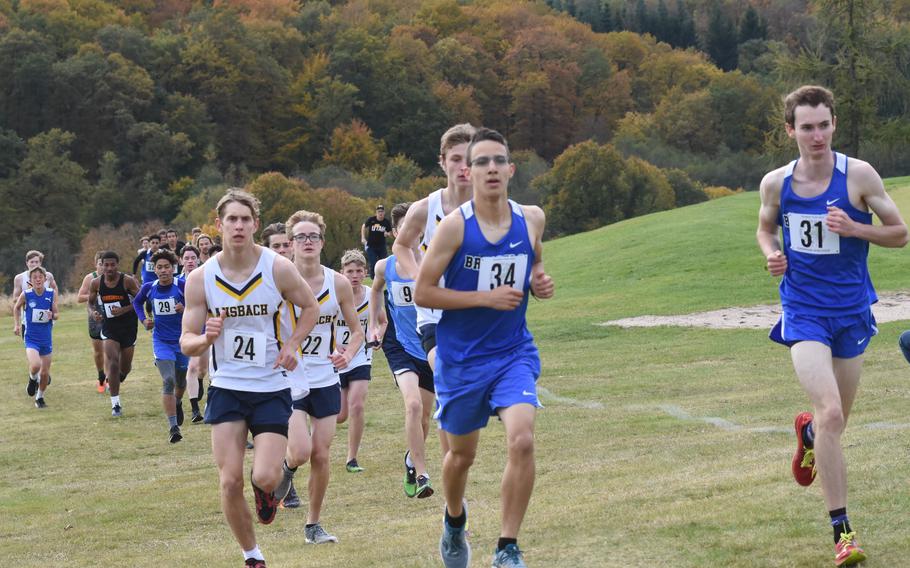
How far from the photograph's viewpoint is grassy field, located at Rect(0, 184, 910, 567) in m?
7.81

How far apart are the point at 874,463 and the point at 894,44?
45.4 m

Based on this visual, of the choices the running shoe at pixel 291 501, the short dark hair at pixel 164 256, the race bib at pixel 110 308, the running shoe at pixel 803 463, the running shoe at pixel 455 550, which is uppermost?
the short dark hair at pixel 164 256

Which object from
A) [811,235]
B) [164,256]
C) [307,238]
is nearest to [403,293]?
[307,238]

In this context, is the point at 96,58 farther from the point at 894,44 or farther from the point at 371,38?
the point at 894,44

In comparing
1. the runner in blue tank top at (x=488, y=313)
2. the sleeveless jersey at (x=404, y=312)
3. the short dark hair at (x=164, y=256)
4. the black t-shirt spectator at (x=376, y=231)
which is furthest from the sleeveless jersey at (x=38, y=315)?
the runner in blue tank top at (x=488, y=313)

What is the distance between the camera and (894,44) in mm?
50781

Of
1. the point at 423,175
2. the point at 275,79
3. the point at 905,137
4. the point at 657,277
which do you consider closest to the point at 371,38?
the point at 275,79

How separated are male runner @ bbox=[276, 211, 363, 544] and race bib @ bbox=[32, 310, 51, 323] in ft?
37.6

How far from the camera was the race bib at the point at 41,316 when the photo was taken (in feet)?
68.0

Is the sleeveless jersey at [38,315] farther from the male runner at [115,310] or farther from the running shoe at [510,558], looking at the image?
the running shoe at [510,558]

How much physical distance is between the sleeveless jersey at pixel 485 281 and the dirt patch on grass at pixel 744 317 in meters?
19.1

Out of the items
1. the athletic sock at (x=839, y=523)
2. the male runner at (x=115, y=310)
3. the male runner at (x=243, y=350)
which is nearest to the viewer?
the athletic sock at (x=839, y=523)

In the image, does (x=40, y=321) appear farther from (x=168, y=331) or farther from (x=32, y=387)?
(x=168, y=331)

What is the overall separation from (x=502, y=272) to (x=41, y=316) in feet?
51.0
